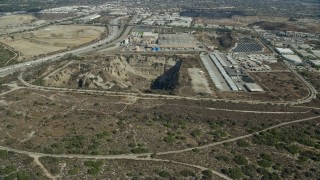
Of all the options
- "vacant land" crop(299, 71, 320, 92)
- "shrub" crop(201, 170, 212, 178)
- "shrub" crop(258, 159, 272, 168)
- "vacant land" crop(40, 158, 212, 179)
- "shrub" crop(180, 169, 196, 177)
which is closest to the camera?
"vacant land" crop(40, 158, 212, 179)

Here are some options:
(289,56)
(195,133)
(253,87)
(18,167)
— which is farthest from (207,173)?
(289,56)

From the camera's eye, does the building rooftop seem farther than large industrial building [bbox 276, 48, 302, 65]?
No

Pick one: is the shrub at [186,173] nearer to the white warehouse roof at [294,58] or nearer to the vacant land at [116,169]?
the vacant land at [116,169]

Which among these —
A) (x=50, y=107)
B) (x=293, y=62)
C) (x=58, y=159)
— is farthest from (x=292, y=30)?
(x=58, y=159)

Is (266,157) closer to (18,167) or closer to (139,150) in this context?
(139,150)

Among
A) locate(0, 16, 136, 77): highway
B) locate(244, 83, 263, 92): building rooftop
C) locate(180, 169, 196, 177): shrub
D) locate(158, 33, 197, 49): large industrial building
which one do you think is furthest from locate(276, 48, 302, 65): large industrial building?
locate(180, 169, 196, 177): shrub

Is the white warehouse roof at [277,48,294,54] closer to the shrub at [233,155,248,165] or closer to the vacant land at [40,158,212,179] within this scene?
the shrub at [233,155,248,165]

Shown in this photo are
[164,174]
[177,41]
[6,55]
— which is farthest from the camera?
[177,41]

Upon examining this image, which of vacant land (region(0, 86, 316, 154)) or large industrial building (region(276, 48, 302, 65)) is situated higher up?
large industrial building (region(276, 48, 302, 65))

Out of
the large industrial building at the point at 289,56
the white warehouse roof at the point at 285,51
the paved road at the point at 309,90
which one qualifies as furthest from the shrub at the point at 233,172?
the white warehouse roof at the point at 285,51
